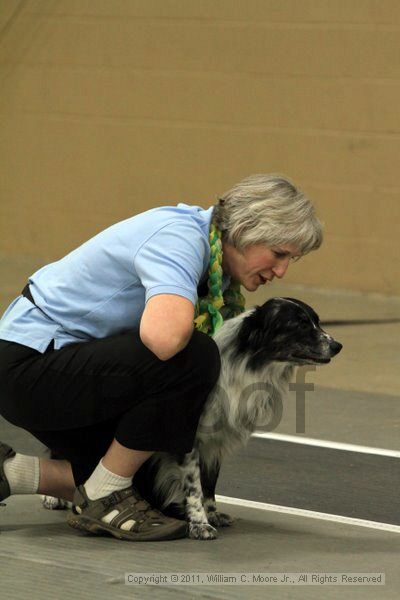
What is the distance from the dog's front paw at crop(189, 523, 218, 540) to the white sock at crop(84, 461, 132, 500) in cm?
29

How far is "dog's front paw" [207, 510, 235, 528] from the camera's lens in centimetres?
455

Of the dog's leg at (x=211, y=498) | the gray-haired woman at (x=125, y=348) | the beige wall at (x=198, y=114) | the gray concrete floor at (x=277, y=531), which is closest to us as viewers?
the gray concrete floor at (x=277, y=531)

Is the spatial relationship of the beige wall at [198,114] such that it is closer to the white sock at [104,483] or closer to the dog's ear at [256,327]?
the dog's ear at [256,327]

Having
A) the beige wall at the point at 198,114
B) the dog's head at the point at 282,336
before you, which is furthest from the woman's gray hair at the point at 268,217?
the beige wall at the point at 198,114

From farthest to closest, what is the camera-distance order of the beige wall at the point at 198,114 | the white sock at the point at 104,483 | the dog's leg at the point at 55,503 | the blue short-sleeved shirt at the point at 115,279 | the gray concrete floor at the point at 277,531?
the beige wall at the point at 198,114, the dog's leg at the point at 55,503, the white sock at the point at 104,483, the blue short-sleeved shirt at the point at 115,279, the gray concrete floor at the point at 277,531

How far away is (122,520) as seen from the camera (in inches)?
169

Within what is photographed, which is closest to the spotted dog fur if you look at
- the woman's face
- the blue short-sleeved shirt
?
the woman's face

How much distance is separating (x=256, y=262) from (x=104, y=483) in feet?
2.98

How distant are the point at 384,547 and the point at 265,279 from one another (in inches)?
40.0

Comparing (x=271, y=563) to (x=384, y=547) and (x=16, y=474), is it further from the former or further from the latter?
(x=16, y=474)

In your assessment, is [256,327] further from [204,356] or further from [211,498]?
[211,498]

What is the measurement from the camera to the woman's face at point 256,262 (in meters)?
4.24

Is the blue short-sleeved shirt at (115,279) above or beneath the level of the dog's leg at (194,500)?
→ above

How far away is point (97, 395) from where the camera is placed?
4238 millimetres
